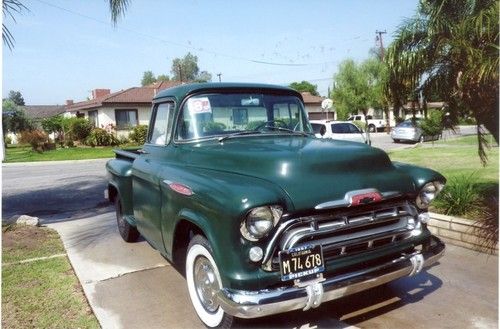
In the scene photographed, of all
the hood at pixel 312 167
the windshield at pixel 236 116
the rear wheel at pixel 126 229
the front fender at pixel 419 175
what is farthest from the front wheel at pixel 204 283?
the rear wheel at pixel 126 229

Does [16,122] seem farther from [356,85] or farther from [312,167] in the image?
[312,167]

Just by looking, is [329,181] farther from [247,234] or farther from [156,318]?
[156,318]

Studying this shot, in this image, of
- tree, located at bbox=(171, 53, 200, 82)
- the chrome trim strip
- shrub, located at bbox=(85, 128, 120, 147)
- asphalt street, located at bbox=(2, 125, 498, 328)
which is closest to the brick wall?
asphalt street, located at bbox=(2, 125, 498, 328)

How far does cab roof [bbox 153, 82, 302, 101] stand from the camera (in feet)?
12.9

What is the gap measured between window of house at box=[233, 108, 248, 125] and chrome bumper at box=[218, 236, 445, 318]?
6.01 ft

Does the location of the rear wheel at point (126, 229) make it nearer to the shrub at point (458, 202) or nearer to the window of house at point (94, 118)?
the shrub at point (458, 202)

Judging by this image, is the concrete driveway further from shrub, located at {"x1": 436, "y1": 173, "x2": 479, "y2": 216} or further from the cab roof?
the cab roof

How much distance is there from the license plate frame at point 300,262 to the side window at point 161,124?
78.3 inches

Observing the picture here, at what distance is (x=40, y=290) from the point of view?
3.89m

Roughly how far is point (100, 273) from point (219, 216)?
92.8 inches

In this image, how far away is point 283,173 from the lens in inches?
111

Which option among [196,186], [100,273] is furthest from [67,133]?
[196,186]

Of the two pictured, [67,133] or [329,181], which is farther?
[67,133]

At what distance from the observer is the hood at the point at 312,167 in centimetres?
275
